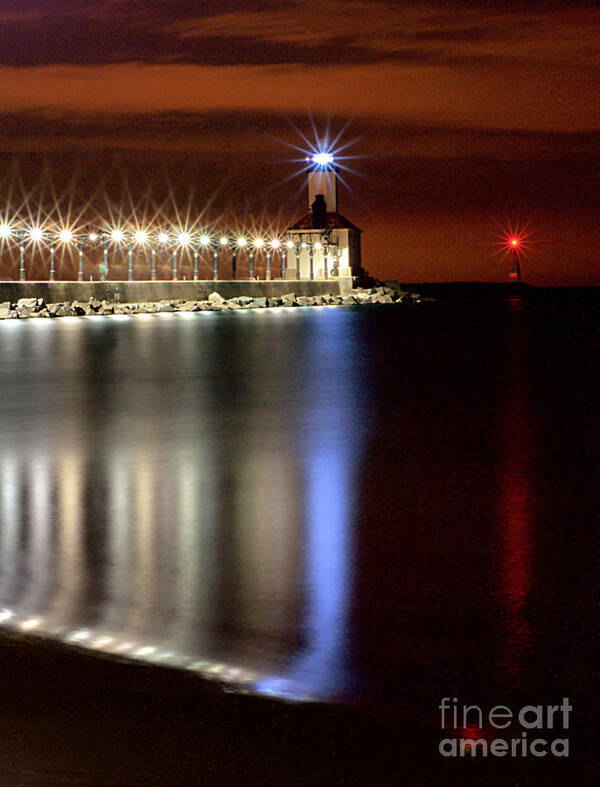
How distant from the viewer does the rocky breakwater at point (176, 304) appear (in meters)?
63.2

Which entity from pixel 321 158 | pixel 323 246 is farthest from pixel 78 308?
pixel 321 158

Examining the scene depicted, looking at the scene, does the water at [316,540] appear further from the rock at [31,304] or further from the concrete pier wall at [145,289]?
the concrete pier wall at [145,289]

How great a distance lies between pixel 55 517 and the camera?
7980 mm

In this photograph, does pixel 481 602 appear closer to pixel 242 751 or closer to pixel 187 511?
pixel 242 751

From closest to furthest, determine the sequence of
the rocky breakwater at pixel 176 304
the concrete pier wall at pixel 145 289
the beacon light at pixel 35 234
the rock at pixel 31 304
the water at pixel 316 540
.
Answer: the water at pixel 316 540
the rock at pixel 31 304
the rocky breakwater at pixel 176 304
the concrete pier wall at pixel 145 289
the beacon light at pixel 35 234

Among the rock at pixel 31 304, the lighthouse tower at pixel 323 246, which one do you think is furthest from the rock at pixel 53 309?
the lighthouse tower at pixel 323 246

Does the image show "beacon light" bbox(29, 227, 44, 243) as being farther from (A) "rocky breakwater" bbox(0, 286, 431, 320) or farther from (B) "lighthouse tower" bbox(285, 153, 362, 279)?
(B) "lighthouse tower" bbox(285, 153, 362, 279)

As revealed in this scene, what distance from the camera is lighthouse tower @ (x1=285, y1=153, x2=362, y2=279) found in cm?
11856

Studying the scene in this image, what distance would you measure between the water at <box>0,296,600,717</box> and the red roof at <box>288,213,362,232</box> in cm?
10184

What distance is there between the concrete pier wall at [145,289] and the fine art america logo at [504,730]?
6183cm

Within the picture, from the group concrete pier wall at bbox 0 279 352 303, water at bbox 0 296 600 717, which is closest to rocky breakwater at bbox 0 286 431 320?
concrete pier wall at bbox 0 279 352 303

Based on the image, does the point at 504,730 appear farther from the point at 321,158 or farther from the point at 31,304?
the point at 321,158

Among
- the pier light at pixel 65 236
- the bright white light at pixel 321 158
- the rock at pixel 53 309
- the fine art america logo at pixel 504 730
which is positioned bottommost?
the fine art america logo at pixel 504 730

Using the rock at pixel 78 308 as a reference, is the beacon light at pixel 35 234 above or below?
above
